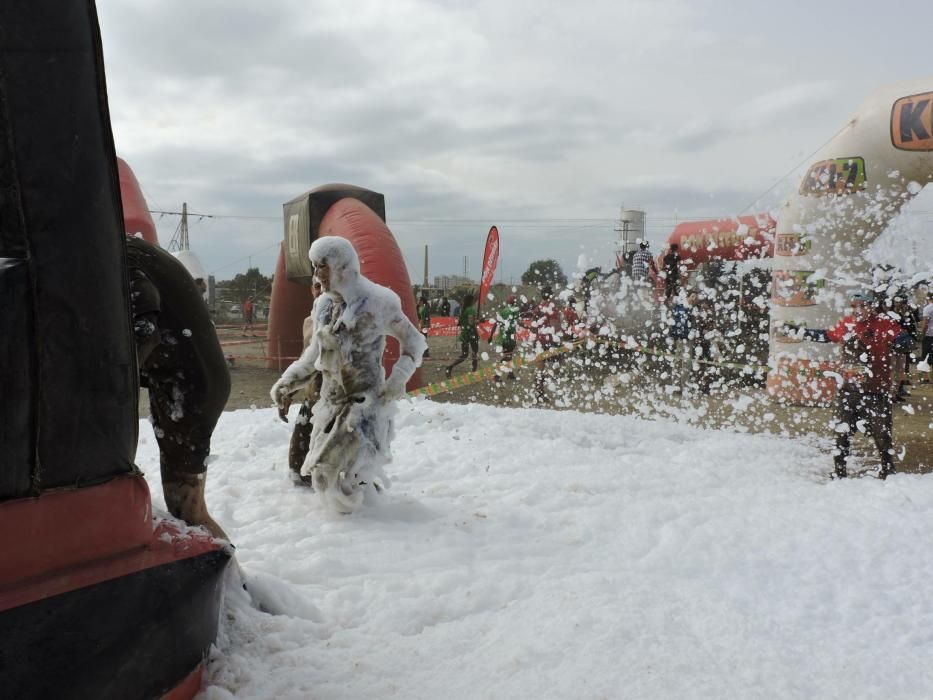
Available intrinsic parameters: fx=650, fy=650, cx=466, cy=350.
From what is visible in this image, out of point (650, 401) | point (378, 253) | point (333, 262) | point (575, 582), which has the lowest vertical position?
point (650, 401)

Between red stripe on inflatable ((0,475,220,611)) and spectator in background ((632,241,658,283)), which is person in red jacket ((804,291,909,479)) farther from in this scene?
spectator in background ((632,241,658,283))


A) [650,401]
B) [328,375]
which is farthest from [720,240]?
[328,375]

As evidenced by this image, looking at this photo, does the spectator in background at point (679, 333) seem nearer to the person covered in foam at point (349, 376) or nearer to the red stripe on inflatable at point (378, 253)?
the red stripe on inflatable at point (378, 253)

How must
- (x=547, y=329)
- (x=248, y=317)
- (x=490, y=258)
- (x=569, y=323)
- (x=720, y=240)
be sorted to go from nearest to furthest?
(x=547, y=329) → (x=569, y=323) → (x=720, y=240) → (x=490, y=258) → (x=248, y=317)

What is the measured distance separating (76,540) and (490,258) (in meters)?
12.9

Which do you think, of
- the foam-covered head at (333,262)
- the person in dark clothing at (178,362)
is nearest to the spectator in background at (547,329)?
the foam-covered head at (333,262)

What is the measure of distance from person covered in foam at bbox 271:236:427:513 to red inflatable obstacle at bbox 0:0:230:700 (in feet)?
7.18

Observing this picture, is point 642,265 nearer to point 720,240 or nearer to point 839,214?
point 720,240

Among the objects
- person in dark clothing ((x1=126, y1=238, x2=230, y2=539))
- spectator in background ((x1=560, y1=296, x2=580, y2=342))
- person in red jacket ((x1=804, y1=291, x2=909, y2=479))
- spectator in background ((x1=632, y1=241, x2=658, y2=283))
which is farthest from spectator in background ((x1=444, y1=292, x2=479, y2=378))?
person in dark clothing ((x1=126, y1=238, x2=230, y2=539))

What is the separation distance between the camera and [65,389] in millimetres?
1354

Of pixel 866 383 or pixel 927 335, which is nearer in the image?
pixel 866 383

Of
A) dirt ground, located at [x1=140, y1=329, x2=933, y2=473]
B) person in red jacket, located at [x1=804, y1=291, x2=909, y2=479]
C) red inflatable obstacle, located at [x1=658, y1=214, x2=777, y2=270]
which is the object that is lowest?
dirt ground, located at [x1=140, y1=329, x2=933, y2=473]

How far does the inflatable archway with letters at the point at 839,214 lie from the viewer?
23.3 feet

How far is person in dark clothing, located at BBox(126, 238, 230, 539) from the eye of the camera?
1828 mm
